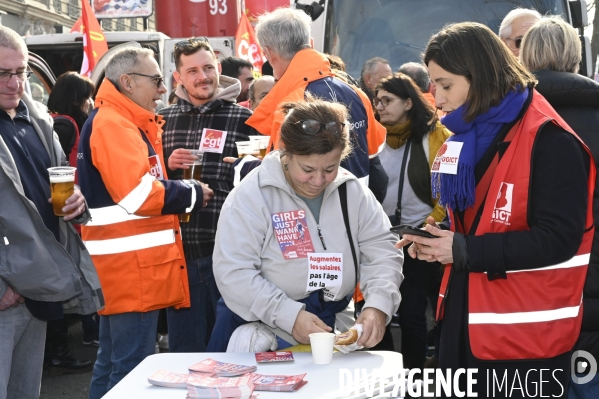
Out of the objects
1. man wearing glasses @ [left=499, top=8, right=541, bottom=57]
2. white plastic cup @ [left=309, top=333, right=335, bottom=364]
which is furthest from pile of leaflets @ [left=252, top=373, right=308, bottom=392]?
man wearing glasses @ [left=499, top=8, right=541, bottom=57]

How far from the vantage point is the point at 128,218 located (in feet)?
13.9

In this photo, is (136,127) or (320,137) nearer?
(320,137)

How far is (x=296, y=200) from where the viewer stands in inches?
128

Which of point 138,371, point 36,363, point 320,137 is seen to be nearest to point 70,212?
point 36,363

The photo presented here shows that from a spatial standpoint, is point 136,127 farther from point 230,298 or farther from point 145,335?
point 230,298

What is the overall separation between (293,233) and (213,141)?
1824 millimetres

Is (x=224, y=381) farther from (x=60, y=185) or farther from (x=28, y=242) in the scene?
(x=60, y=185)

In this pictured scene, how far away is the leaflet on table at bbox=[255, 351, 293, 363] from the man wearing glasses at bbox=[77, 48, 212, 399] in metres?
1.40

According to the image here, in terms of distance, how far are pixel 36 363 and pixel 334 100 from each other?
1908mm

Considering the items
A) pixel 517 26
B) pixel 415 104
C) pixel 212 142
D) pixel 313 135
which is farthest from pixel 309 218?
pixel 517 26

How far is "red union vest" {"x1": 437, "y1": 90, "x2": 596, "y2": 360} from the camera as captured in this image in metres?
2.79

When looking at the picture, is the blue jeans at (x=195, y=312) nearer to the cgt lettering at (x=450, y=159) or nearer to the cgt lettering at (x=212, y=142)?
the cgt lettering at (x=212, y=142)

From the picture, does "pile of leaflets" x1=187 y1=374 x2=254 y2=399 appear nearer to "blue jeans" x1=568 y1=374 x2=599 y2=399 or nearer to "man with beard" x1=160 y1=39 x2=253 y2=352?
"blue jeans" x1=568 y1=374 x2=599 y2=399

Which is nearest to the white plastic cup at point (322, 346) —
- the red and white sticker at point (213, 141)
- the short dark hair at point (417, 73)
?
the red and white sticker at point (213, 141)
